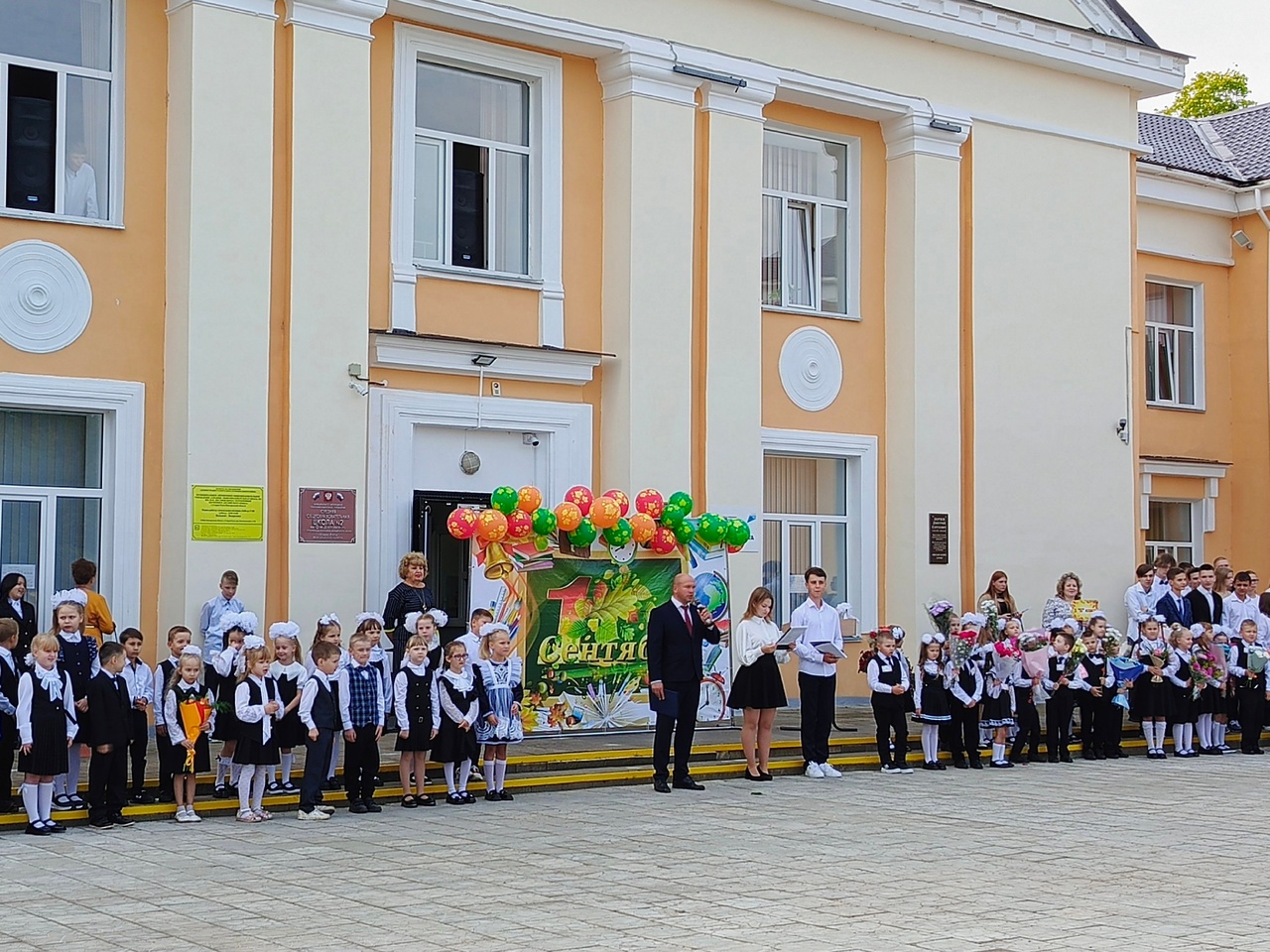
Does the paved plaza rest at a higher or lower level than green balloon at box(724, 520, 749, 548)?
lower

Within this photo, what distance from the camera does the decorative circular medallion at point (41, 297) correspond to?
1488 centimetres

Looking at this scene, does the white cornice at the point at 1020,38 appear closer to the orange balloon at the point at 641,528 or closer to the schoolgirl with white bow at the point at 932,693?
the orange balloon at the point at 641,528

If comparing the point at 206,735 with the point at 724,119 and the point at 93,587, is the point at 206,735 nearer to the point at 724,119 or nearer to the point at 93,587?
the point at 93,587

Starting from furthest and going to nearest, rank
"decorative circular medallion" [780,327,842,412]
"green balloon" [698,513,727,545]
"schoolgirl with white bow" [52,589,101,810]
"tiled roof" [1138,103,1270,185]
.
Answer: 1. "tiled roof" [1138,103,1270,185]
2. "decorative circular medallion" [780,327,842,412]
3. "green balloon" [698,513,727,545]
4. "schoolgirl with white bow" [52,589,101,810]

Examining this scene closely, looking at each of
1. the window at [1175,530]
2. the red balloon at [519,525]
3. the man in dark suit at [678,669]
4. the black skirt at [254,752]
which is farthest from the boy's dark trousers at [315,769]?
the window at [1175,530]

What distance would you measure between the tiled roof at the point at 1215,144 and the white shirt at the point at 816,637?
12426mm

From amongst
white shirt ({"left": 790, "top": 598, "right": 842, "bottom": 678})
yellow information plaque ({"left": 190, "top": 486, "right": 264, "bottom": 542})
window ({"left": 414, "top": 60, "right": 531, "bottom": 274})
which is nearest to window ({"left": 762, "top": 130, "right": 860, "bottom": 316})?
window ({"left": 414, "top": 60, "right": 531, "bottom": 274})

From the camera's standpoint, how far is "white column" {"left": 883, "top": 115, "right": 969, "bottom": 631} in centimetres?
2044

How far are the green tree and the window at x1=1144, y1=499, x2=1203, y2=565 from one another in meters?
22.8

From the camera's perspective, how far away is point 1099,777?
15.7 m

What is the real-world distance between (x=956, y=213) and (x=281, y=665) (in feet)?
37.5

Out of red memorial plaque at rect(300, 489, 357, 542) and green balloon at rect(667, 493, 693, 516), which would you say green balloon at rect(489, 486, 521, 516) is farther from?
green balloon at rect(667, 493, 693, 516)

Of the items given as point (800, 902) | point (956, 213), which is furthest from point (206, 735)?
point (956, 213)

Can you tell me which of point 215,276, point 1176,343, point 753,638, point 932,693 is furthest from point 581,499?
point 1176,343
